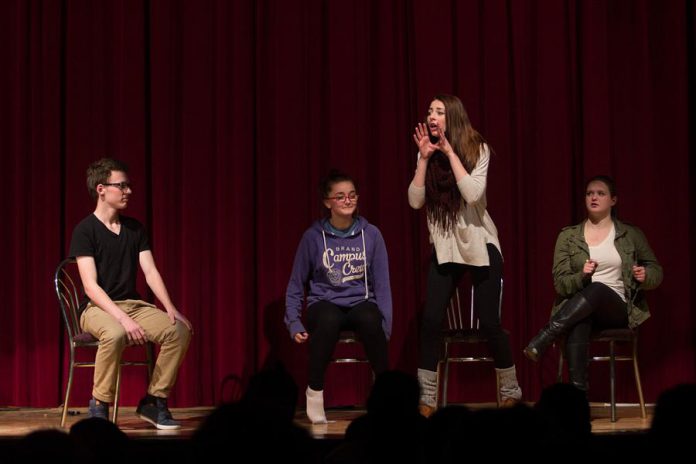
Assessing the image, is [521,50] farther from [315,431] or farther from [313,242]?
[315,431]

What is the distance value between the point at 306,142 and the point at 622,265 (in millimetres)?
1773

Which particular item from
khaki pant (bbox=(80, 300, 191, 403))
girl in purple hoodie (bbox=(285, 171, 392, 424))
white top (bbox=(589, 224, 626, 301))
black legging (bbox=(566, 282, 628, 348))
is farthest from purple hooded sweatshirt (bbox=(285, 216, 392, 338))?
white top (bbox=(589, 224, 626, 301))

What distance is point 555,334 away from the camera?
4.37 meters

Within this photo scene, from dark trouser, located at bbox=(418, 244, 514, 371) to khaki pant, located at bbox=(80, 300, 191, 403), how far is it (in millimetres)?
1079

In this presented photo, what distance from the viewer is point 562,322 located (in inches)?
171

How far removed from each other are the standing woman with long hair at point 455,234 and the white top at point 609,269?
0.51 meters

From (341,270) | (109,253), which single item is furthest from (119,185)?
(341,270)

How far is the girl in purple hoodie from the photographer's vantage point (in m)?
4.33

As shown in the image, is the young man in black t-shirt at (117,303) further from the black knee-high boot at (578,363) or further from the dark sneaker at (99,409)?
the black knee-high boot at (578,363)

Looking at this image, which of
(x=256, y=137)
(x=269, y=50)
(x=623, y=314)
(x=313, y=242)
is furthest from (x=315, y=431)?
(x=269, y=50)

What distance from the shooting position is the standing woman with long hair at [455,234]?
434cm

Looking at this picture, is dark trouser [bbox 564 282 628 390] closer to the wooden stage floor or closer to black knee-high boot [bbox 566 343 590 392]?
black knee-high boot [bbox 566 343 590 392]

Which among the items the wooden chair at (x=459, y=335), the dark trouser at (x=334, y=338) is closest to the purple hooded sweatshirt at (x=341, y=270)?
the dark trouser at (x=334, y=338)

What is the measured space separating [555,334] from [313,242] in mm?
1178
